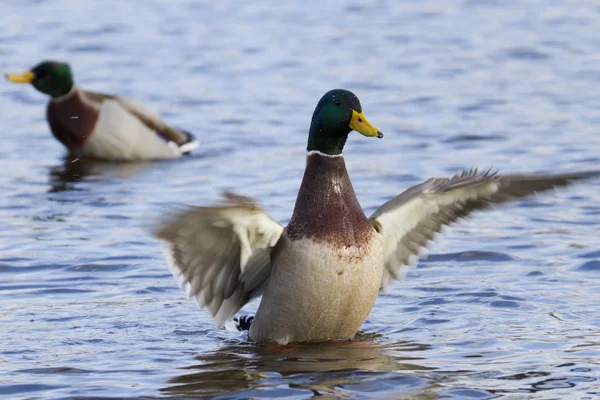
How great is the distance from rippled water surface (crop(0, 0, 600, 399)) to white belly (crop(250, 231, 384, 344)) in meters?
0.13

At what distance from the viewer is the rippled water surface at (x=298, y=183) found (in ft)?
18.8

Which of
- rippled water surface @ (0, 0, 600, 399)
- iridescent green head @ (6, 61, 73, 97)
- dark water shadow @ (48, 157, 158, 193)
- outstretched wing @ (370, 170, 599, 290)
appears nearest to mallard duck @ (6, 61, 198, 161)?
iridescent green head @ (6, 61, 73, 97)

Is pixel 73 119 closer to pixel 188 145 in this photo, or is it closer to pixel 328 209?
pixel 188 145

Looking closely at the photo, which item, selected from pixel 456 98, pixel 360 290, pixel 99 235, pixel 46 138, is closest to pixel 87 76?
pixel 46 138

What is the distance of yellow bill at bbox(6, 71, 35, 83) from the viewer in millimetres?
11681

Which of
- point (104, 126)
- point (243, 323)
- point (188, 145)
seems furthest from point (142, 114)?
point (243, 323)

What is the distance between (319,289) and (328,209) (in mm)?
383

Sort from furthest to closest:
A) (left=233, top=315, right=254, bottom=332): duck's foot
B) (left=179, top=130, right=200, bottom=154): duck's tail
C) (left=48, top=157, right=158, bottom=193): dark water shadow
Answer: (left=179, top=130, right=200, bottom=154): duck's tail
(left=48, top=157, right=158, bottom=193): dark water shadow
(left=233, top=315, right=254, bottom=332): duck's foot

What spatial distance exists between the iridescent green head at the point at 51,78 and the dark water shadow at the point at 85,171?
0.81 meters

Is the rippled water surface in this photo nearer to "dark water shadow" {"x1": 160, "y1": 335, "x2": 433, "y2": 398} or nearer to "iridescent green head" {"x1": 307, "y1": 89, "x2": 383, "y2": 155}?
"dark water shadow" {"x1": 160, "y1": 335, "x2": 433, "y2": 398}

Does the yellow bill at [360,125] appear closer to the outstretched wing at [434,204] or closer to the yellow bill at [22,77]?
the outstretched wing at [434,204]

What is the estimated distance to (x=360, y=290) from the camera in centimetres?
582

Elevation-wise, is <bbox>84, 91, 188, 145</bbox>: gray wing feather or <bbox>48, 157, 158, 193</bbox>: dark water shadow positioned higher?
<bbox>84, 91, 188, 145</bbox>: gray wing feather

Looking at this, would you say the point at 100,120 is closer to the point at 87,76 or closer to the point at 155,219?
the point at 87,76
